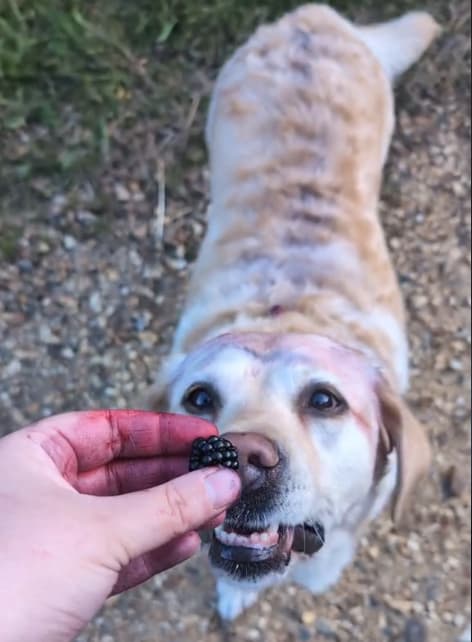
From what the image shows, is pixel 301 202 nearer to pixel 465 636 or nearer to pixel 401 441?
pixel 401 441

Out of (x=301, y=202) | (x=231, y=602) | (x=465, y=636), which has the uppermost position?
(x=301, y=202)

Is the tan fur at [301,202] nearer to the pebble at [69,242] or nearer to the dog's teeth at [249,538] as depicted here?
the dog's teeth at [249,538]

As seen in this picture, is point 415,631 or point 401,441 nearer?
point 401,441

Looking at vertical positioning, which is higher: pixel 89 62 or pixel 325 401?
A: pixel 89 62

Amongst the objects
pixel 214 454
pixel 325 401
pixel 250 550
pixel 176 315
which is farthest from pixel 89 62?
pixel 214 454

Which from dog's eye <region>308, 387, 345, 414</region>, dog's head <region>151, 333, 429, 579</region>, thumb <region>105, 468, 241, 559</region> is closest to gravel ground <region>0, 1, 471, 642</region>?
dog's head <region>151, 333, 429, 579</region>

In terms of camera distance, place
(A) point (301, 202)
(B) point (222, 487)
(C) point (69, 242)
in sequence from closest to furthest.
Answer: (B) point (222, 487), (A) point (301, 202), (C) point (69, 242)

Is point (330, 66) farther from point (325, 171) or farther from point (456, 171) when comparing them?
point (456, 171)

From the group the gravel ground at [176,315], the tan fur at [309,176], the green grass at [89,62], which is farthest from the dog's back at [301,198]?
the green grass at [89,62]
